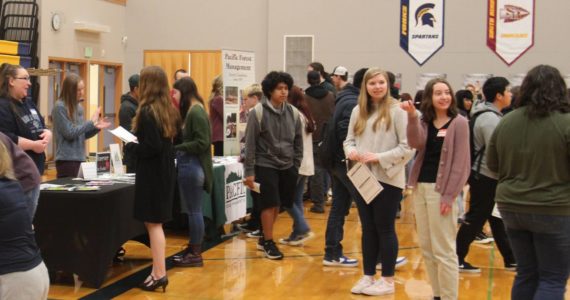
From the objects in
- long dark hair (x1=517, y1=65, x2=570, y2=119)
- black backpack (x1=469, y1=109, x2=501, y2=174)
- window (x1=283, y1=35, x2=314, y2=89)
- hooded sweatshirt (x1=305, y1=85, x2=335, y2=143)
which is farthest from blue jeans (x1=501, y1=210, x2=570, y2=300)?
window (x1=283, y1=35, x2=314, y2=89)

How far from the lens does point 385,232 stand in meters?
4.55

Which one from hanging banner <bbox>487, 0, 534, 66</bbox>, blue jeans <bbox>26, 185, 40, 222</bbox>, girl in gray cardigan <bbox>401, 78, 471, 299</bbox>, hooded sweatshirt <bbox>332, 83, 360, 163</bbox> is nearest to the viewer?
blue jeans <bbox>26, 185, 40, 222</bbox>

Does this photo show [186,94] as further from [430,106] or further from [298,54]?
[298,54]

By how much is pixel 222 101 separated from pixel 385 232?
3497mm

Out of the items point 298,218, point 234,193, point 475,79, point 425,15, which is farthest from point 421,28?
point 298,218

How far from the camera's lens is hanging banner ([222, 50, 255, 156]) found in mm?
7164

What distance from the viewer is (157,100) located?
4.68 m

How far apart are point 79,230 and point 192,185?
99cm

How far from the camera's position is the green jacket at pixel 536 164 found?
3.25 metres

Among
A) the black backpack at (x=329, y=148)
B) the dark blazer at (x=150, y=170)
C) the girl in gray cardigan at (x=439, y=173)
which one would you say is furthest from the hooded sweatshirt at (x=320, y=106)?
the girl in gray cardigan at (x=439, y=173)

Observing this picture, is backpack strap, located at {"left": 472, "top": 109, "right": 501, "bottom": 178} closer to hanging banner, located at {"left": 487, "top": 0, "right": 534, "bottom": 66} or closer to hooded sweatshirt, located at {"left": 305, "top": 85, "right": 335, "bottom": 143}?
hooded sweatshirt, located at {"left": 305, "top": 85, "right": 335, "bottom": 143}

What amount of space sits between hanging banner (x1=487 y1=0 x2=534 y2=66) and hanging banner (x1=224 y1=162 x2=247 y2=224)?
22.0 ft

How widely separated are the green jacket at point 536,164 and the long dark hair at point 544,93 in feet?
0.11

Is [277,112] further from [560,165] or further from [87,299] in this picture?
[560,165]
